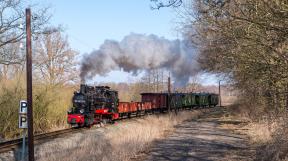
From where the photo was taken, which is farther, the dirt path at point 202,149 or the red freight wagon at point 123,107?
the red freight wagon at point 123,107

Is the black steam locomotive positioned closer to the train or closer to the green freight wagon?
the train

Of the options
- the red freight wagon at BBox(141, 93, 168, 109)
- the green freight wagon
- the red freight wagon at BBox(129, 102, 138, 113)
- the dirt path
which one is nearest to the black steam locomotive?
the red freight wagon at BBox(129, 102, 138, 113)

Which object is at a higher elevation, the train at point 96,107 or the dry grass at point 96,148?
the train at point 96,107

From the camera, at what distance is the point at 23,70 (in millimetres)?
28391

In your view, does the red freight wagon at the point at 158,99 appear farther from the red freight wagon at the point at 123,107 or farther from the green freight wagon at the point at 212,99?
the green freight wagon at the point at 212,99

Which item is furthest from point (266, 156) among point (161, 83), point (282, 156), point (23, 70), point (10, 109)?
point (161, 83)

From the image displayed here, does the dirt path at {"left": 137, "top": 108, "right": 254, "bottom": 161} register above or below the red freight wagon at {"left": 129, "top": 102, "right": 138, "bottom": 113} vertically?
below

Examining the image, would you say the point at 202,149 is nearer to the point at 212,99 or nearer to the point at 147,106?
the point at 147,106

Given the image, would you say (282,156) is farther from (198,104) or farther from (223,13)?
(198,104)

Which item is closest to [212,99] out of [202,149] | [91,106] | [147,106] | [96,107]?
[147,106]

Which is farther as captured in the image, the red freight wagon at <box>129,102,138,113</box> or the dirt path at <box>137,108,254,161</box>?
the red freight wagon at <box>129,102,138,113</box>

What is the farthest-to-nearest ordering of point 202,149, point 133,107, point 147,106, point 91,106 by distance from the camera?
point 147,106 → point 133,107 → point 91,106 → point 202,149

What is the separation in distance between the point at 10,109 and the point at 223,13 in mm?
18330

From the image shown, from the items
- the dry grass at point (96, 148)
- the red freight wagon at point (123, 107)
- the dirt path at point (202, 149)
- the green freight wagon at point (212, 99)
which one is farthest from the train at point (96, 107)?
the green freight wagon at point (212, 99)
